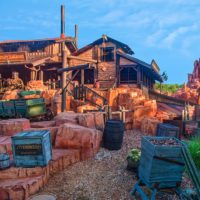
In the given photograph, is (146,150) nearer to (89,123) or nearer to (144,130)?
(89,123)

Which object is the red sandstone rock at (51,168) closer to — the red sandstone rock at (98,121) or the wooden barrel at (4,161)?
the wooden barrel at (4,161)

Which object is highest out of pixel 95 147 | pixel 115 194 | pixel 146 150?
pixel 146 150

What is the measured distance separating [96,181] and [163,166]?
214 cm

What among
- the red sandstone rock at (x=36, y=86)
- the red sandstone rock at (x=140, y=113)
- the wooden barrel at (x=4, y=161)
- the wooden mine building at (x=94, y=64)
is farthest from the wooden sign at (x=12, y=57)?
the wooden barrel at (x=4, y=161)

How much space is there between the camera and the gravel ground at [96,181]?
507 cm

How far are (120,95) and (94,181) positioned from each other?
38.8 feet

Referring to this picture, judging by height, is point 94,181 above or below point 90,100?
below

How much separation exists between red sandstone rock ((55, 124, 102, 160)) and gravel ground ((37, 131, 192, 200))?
0.35 m

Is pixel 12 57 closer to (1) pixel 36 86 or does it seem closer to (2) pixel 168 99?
(1) pixel 36 86

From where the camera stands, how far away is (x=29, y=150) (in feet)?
18.2

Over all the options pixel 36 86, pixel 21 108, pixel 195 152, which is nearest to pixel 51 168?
pixel 195 152

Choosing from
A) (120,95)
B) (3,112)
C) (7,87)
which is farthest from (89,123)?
(7,87)

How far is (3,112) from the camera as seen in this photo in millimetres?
11414

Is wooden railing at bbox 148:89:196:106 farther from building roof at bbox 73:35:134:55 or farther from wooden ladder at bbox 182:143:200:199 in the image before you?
wooden ladder at bbox 182:143:200:199
